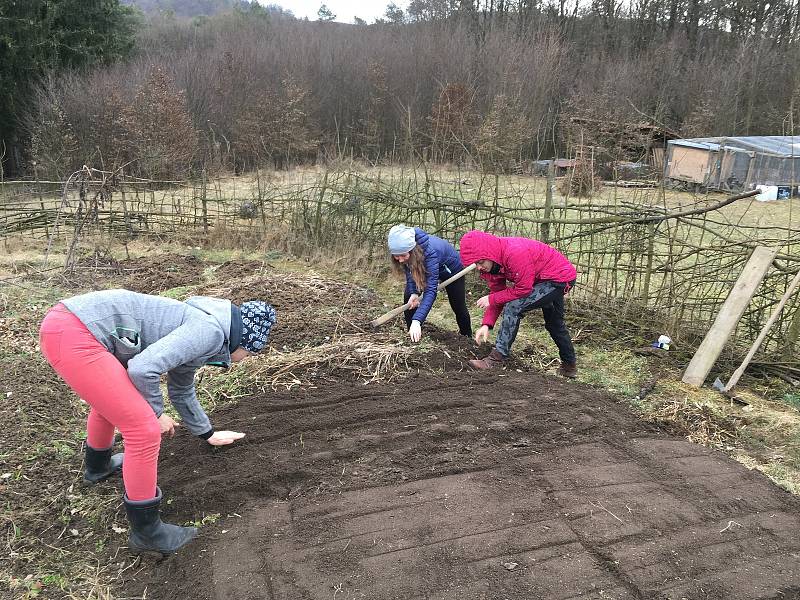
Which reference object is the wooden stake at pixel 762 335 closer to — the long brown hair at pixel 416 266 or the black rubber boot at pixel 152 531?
the long brown hair at pixel 416 266

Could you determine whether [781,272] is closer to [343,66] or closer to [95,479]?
[95,479]

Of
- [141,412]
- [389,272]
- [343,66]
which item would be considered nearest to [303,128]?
[343,66]

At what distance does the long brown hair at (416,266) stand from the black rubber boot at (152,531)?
2.45m

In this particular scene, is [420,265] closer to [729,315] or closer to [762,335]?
[729,315]

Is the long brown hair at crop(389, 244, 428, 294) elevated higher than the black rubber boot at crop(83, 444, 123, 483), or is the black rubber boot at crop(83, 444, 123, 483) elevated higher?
the long brown hair at crop(389, 244, 428, 294)

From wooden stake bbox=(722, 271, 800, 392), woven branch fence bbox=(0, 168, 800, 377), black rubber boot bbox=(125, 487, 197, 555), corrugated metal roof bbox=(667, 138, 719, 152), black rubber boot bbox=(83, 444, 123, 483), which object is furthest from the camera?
corrugated metal roof bbox=(667, 138, 719, 152)

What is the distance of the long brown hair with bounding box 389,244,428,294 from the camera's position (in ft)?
14.6

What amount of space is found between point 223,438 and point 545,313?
2.64 metres

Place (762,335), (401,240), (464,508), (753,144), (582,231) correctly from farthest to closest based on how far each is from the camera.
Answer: (753,144) → (582,231) → (762,335) → (401,240) → (464,508)

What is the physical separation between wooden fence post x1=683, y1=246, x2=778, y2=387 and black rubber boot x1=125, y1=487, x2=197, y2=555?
4016mm

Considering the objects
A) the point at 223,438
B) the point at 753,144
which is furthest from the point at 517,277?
the point at 753,144

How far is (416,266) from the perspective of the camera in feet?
14.7

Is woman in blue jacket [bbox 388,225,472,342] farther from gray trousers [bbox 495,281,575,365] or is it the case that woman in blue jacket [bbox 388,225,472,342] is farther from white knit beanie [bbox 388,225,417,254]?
gray trousers [bbox 495,281,575,365]

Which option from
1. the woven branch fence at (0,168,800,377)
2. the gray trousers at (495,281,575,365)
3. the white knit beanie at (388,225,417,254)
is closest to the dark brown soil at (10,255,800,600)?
the gray trousers at (495,281,575,365)
